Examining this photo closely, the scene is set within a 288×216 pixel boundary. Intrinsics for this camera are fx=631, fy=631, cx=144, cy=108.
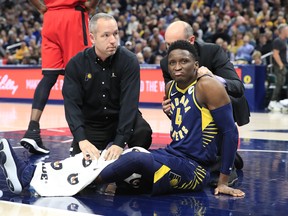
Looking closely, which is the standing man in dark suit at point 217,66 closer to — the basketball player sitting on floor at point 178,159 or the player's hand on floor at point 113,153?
the basketball player sitting on floor at point 178,159

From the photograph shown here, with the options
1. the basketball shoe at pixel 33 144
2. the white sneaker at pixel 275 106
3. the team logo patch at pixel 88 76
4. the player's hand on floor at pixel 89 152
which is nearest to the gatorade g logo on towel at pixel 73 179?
the player's hand on floor at pixel 89 152

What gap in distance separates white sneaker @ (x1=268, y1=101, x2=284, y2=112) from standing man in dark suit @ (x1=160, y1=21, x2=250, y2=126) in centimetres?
707

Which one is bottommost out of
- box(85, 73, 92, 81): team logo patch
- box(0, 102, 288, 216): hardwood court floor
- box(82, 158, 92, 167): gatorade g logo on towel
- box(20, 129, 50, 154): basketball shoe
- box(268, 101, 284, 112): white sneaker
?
box(268, 101, 284, 112): white sneaker

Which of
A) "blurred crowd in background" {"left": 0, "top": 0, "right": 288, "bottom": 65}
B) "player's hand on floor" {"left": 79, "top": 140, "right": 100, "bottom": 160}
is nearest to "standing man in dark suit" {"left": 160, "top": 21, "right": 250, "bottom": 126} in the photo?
"player's hand on floor" {"left": 79, "top": 140, "right": 100, "bottom": 160}

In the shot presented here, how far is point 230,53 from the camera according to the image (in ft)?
43.2

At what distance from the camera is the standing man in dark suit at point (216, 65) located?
13.8ft

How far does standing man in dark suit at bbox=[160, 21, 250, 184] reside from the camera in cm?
418

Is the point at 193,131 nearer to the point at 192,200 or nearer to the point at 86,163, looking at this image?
the point at 192,200

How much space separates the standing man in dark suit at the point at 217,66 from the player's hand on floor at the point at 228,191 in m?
0.35

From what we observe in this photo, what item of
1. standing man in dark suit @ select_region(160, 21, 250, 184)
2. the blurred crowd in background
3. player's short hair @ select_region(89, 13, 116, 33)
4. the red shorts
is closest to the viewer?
player's short hair @ select_region(89, 13, 116, 33)

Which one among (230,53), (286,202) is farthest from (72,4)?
(230,53)

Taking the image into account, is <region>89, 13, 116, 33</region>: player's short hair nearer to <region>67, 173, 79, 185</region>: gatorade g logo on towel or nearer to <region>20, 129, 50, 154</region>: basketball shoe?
<region>67, 173, 79, 185</region>: gatorade g logo on towel

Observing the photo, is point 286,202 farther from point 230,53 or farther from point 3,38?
point 3,38

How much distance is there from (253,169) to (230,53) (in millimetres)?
8651
